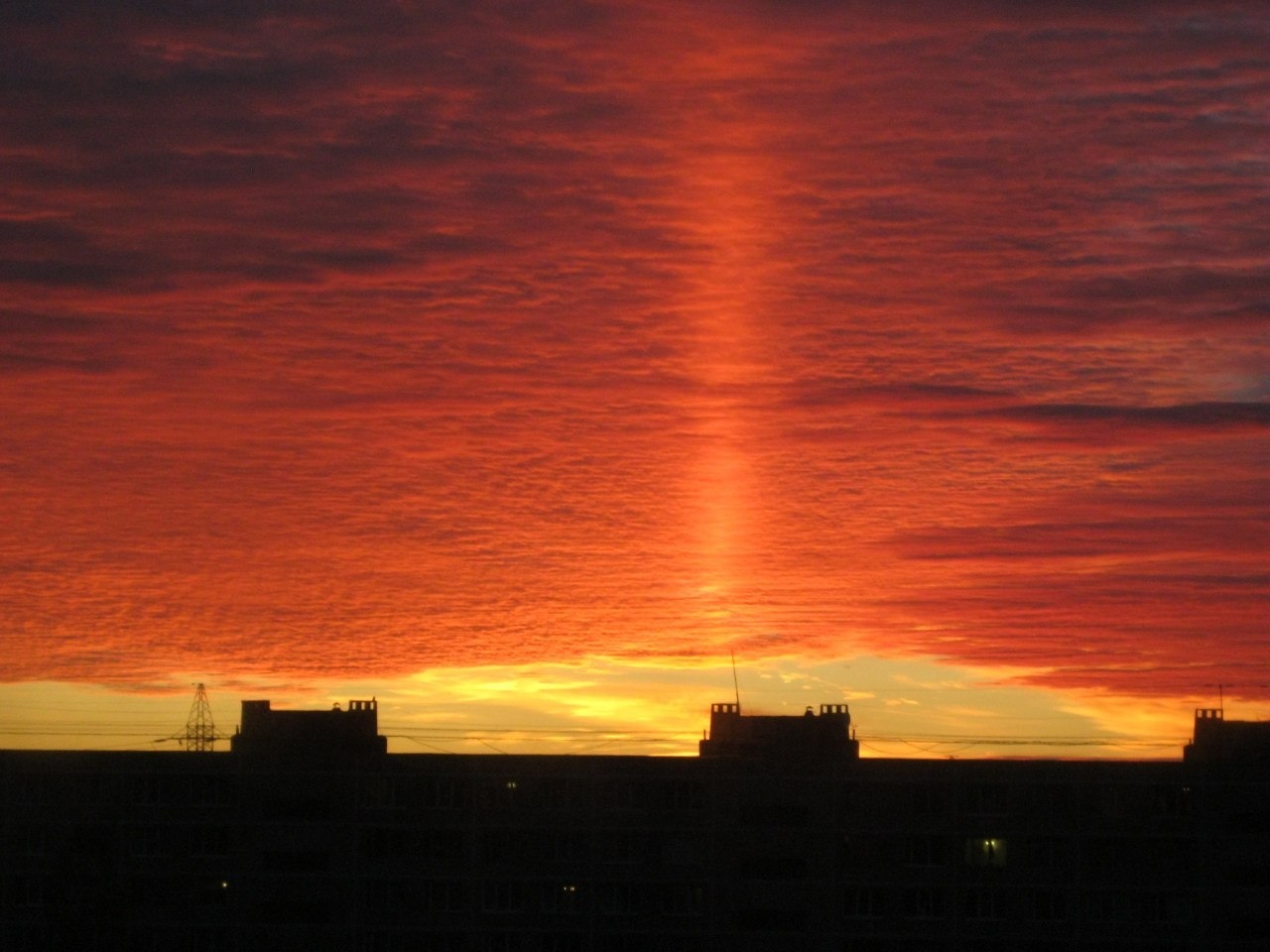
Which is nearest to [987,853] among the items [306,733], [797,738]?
[797,738]

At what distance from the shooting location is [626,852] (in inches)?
4407

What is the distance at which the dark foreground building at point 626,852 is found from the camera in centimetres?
11106

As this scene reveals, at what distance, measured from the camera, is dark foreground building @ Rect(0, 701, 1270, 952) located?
111 metres

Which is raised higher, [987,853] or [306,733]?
[306,733]

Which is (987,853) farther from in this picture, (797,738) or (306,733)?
(306,733)

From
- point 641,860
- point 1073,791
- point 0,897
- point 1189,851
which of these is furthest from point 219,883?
point 1189,851

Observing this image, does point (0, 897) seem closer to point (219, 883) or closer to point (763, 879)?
point (219, 883)

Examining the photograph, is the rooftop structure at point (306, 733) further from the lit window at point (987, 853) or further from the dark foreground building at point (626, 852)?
the lit window at point (987, 853)

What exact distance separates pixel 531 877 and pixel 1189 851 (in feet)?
134

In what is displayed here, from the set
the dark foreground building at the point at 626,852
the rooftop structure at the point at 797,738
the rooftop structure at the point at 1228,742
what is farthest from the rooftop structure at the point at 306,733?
the rooftop structure at the point at 1228,742

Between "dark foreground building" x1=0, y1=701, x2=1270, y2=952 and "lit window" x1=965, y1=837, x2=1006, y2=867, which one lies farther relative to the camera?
"lit window" x1=965, y1=837, x2=1006, y2=867

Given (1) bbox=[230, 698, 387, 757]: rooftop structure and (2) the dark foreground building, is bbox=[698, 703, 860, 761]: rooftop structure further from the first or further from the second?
(1) bbox=[230, 698, 387, 757]: rooftop structure

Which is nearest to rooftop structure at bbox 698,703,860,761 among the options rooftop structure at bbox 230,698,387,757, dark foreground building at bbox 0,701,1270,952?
dark foreground building at bbox 0,701,1270,952

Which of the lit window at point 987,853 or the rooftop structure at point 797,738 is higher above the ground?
the rooftop structure at point 797,738
